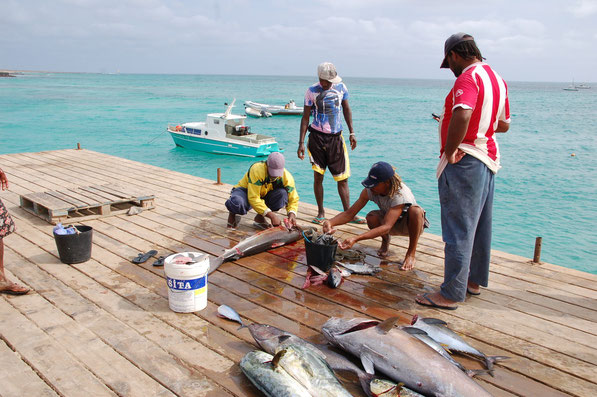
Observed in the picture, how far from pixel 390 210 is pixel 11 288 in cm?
359

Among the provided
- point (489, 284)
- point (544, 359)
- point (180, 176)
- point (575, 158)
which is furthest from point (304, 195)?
point (575, 158)

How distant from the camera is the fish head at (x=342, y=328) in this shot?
2.98m

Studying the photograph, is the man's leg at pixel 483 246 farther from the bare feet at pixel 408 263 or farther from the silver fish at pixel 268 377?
the silver fish at pixel 268 377

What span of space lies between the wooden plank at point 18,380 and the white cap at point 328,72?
179 inches

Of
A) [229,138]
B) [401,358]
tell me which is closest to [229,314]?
[401,358]

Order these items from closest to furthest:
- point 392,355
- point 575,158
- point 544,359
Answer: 1. point 392,355
2. point 544,359
3. point 575,158

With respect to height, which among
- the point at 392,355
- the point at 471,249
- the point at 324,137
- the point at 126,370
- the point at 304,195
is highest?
the point at 324,137

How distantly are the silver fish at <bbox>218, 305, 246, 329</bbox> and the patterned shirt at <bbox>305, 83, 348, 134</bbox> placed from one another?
3.23 meters

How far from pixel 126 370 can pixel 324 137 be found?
161 inches

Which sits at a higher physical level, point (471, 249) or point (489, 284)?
point (471, 249)

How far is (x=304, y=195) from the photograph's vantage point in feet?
60.9

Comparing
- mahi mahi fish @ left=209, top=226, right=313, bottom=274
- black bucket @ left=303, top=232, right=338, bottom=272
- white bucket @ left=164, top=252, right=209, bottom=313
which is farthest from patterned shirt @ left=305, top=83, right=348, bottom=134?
white bucket @ left=164, top=252, right=209, bottom=313

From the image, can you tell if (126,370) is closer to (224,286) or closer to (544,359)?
(224,286)

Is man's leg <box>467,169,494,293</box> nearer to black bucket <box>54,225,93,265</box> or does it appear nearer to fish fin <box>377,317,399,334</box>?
fish fin <box>377,317,399,334</box>
